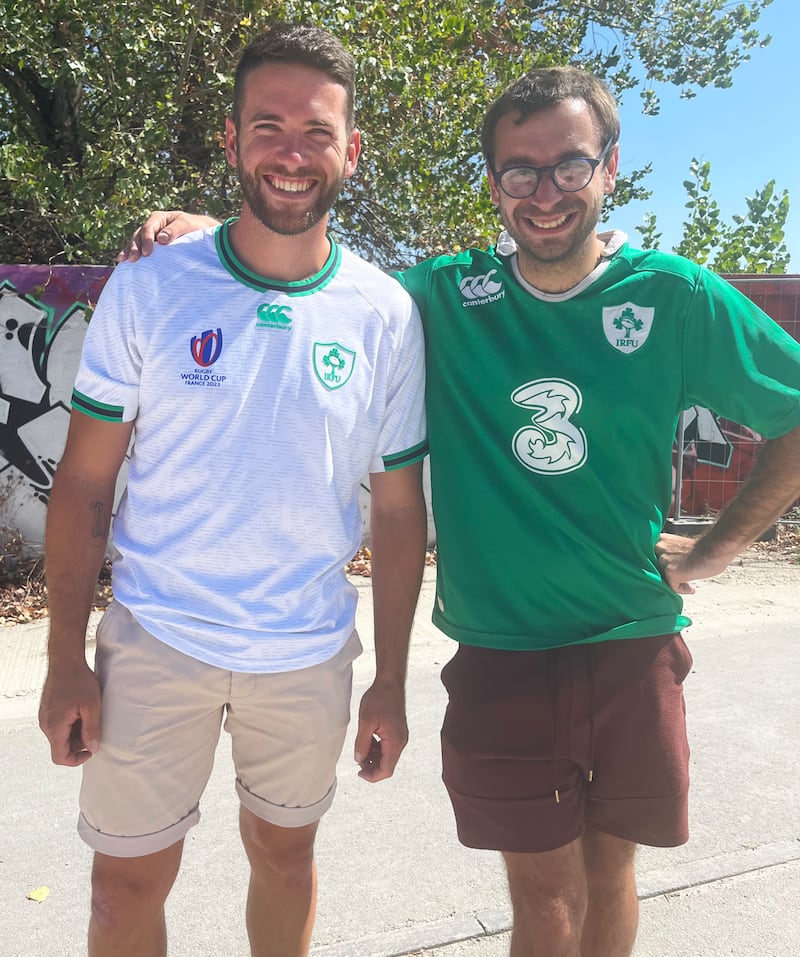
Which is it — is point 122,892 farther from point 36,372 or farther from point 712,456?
point 712,456

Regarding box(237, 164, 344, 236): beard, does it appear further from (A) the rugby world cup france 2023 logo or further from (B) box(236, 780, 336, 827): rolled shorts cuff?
(B) box(236, 780, 336, 827): rolled shorts cuff

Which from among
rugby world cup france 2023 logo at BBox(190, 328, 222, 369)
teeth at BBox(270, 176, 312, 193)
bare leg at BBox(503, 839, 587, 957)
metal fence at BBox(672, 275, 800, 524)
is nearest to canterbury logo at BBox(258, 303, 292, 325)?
rugby world cup france 2023 logo at BBox(190, 328, 222, 369)

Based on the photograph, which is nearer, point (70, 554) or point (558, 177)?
point (70, 554)

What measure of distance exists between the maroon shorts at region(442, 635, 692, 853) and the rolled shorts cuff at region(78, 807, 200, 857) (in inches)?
31.0

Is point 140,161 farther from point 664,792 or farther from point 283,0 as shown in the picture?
point 664,792

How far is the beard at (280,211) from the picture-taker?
7.17 feet

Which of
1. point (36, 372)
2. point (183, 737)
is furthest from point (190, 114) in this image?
point (183, 737)

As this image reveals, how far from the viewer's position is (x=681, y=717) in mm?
2334

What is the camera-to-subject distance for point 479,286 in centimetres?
243

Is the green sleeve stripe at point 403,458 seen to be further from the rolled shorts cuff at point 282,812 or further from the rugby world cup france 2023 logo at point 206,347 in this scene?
the rolled shorts cuff at point 282,812

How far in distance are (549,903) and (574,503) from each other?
3.39ft

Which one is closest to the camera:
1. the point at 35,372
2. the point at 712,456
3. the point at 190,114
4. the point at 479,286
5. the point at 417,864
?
the point at 479,286

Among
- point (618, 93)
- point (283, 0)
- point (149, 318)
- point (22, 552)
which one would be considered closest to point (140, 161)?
point (283, 0)

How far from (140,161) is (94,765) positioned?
21.0ft
